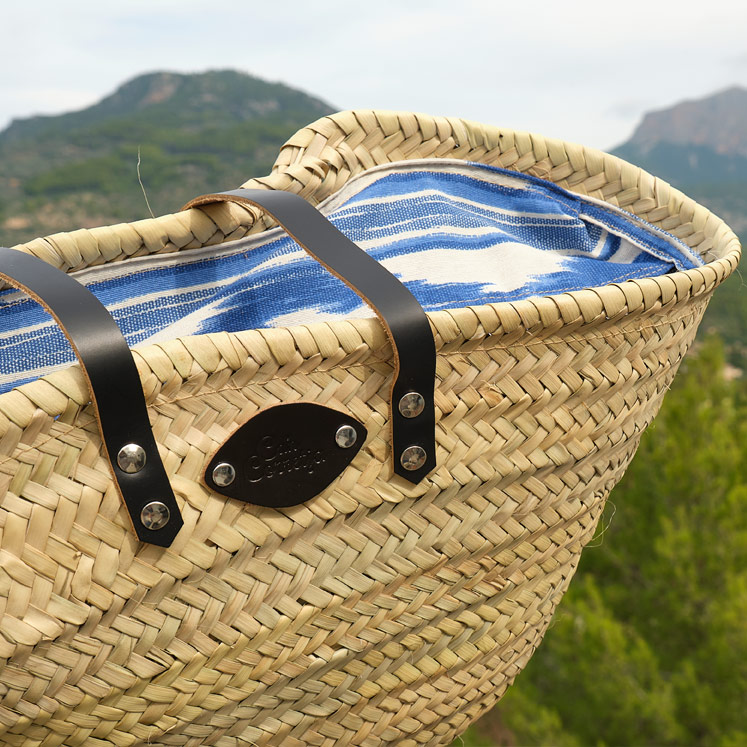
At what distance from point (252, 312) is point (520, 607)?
1.14ft

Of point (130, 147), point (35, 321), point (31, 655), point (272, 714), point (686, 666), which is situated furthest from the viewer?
point (130, 147)

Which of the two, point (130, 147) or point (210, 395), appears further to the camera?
point (130, 147)

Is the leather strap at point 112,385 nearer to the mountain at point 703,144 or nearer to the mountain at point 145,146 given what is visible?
the mountain at point 145,146

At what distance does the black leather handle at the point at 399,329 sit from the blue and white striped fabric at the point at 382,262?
12 centimetres

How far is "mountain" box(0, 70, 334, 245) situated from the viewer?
12.6 m

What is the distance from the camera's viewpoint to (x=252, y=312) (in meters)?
0.66

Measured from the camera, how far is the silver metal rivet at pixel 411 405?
0.49 metres

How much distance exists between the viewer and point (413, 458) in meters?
0.51

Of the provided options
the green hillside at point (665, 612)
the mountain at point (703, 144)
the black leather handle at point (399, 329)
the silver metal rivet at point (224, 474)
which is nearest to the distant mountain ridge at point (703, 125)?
the mountain at point (703, 144)

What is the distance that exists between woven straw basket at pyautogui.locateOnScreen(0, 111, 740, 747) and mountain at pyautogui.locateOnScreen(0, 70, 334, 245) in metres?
8.29

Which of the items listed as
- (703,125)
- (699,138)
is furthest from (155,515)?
(703,125)

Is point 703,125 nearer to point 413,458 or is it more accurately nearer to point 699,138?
point 699,138

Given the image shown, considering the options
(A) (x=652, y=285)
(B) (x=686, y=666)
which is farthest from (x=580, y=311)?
(B) (x=686, y=666)

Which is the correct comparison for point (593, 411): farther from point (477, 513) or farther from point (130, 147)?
point (130, 147)
